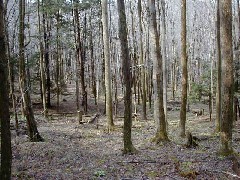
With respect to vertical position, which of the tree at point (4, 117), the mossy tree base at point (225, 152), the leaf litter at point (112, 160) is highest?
the tree at point (4, 117)

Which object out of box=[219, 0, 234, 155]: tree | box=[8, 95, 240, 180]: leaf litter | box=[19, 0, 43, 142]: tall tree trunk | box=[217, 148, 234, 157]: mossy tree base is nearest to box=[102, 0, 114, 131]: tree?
box=[8, 95, 240, 180]: leaf litter

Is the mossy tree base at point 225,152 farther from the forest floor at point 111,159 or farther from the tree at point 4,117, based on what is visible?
the tree at point 4,117

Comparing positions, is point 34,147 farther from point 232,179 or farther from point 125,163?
point 232,179

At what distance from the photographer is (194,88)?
32219mm

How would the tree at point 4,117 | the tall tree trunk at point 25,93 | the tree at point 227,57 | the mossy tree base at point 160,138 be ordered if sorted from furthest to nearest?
the mossy tree base at point 160,138 < the tall tree trunk at point 25,93 < the tree at point 227,57 < the tree at point 4,117

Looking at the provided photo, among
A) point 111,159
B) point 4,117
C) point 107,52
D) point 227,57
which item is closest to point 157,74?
point 227,57

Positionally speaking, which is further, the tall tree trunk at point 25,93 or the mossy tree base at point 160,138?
the mossy tree base at point 160,138

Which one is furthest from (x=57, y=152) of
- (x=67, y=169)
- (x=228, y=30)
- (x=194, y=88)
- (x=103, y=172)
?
(x=194, y=88)

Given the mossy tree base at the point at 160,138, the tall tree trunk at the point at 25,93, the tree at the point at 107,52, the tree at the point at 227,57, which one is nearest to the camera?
the tree at the point at 227,57

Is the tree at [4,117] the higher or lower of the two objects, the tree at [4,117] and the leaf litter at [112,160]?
the higher

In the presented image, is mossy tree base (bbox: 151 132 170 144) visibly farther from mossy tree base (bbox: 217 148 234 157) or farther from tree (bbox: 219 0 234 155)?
tree (bbox: 219 0 234 155)

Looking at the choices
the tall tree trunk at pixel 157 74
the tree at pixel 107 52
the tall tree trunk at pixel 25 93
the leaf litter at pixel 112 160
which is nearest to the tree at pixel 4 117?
the leaf litter at pixel 112 160

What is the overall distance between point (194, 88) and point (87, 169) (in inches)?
966

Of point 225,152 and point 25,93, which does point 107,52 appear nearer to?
point 25,93
